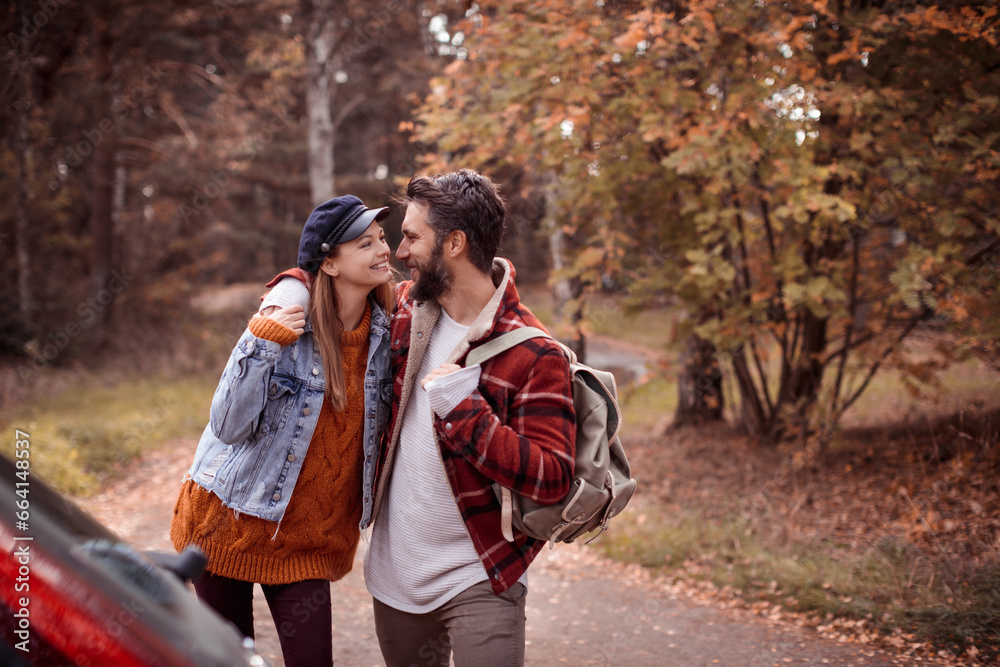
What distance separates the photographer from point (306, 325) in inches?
93.5

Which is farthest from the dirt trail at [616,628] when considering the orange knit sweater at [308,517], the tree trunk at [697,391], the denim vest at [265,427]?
the tree trunk at [697,391]

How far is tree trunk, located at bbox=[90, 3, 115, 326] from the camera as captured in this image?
14.4m

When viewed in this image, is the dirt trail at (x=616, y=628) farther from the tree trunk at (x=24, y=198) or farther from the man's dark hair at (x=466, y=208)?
the tree trunk at (x=24, y=198)

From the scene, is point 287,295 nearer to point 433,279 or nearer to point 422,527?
point 433,279

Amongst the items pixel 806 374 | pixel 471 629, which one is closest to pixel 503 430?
pixel 471 629

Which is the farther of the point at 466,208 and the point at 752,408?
the point at 752,408

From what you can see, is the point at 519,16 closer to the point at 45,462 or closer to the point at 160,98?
the point at 45,462

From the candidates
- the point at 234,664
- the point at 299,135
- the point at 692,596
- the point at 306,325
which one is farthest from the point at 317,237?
the point at 299,135

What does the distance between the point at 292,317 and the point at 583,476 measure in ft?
3.55

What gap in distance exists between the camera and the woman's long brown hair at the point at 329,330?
7.66ft

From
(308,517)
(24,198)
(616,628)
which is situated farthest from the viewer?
(24,198)

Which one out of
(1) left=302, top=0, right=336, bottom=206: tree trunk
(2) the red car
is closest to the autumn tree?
(2) the red car

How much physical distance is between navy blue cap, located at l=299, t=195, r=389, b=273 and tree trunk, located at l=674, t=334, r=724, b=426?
21.5ft

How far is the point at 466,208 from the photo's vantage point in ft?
7.48
